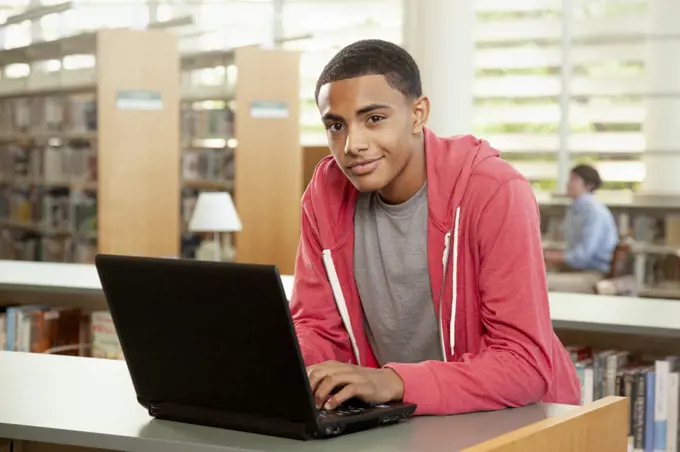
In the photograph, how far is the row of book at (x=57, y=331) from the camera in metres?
4.00

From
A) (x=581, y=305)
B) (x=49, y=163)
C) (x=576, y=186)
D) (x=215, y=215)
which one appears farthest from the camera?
(x=49, y=163)

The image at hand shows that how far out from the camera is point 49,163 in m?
9.65

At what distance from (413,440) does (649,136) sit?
27.2ft

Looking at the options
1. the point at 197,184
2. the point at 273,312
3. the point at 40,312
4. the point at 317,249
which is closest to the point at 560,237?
the point at 197,184

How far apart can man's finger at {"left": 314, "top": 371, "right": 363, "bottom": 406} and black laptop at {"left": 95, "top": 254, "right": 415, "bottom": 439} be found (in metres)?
0.03

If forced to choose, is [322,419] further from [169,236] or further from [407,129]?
[169,236]

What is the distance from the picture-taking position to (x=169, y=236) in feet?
28.7

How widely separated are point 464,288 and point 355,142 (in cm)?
32

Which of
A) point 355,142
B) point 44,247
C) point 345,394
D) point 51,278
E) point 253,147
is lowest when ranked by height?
point 44,247

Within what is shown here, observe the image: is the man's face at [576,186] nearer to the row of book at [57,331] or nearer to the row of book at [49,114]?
the row of book at [49,114]

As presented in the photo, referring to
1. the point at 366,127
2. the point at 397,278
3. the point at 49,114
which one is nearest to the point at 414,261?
the point at 397,278

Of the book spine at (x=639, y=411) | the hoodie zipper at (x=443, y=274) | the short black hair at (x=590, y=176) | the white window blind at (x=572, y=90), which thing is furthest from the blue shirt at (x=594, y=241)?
the hoodie zipper at (x=443, y=274)

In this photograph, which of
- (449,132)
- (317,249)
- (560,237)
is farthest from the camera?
(560,237)

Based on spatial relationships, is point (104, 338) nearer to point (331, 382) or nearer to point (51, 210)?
point (331, 382)
